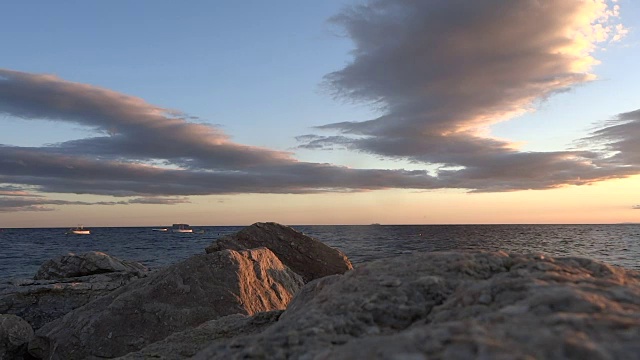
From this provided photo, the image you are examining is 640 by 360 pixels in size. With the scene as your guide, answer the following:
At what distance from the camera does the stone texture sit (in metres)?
4.70

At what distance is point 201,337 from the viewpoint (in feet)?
16.9

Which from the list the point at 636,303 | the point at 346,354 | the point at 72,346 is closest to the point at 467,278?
the point at 636,303

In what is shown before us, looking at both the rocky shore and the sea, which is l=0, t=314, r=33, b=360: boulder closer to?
the rocky shore

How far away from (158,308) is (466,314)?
6.57m

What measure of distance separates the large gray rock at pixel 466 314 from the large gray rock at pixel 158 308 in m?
5.17

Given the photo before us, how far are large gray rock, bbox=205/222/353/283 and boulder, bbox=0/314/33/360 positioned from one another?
6.92 meters

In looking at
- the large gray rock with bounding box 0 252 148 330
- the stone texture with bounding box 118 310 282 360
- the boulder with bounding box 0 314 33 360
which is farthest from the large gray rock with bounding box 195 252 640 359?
the large gray rock with bounding box 0 252 148 330

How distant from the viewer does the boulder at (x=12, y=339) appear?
9477 millimetres

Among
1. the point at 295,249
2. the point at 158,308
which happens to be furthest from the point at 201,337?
the point at 295,249

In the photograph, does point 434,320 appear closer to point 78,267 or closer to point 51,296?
point 51,296

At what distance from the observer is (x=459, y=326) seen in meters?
2.24

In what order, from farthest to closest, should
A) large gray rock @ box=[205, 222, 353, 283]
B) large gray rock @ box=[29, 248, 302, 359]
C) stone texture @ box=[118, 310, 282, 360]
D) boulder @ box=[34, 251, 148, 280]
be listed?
boulder @ box=[34, 251, 148, 280] → large gray rock @ box=[205, 222, 353, 283] → large gray rock @ box=[29, 248, 302, 359] → stone texture @ box=[118, 310, 282, 360]

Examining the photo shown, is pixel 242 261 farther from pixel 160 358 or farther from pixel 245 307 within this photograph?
pixel 160 358

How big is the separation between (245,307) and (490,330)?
7.22 metres
